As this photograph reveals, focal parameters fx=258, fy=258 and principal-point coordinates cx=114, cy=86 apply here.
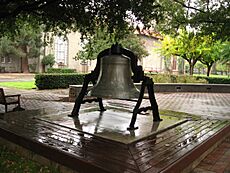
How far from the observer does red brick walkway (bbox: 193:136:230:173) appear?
148 inches

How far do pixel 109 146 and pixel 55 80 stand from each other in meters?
13.2

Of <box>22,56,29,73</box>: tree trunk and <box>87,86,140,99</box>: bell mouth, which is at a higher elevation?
<box>22,56,29,73</box>: tree trunk

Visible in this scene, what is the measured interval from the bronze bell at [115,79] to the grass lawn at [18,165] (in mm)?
1595

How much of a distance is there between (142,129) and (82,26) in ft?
13.1

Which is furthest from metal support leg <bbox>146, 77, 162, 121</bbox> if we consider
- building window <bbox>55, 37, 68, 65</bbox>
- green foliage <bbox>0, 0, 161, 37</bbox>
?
building window <bbox>55, 37, 68, 65</bbox>

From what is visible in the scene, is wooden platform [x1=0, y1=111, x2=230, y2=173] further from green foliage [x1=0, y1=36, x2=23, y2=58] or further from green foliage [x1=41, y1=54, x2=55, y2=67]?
green foliage [x1=41, y1=54, x2=55, y2=67]

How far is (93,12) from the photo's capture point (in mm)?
6551

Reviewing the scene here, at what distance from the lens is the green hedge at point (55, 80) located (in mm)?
15688

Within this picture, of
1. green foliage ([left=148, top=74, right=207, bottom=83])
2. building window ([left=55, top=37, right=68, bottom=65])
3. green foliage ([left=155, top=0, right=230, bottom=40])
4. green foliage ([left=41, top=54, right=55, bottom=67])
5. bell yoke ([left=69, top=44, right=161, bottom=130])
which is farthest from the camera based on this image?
building window ([left=55, top=37, right=68, bottom=65])

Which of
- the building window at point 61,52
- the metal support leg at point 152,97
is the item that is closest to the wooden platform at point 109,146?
the metal support leg at point 152,97

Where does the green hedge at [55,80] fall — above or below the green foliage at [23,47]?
below

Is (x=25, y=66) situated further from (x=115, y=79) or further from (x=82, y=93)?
(x=115, y=79)

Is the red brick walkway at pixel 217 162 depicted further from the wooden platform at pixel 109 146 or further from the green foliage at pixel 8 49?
the green foliage at pixel 8 49

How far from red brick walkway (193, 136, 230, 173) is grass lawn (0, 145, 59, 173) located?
214 cm
